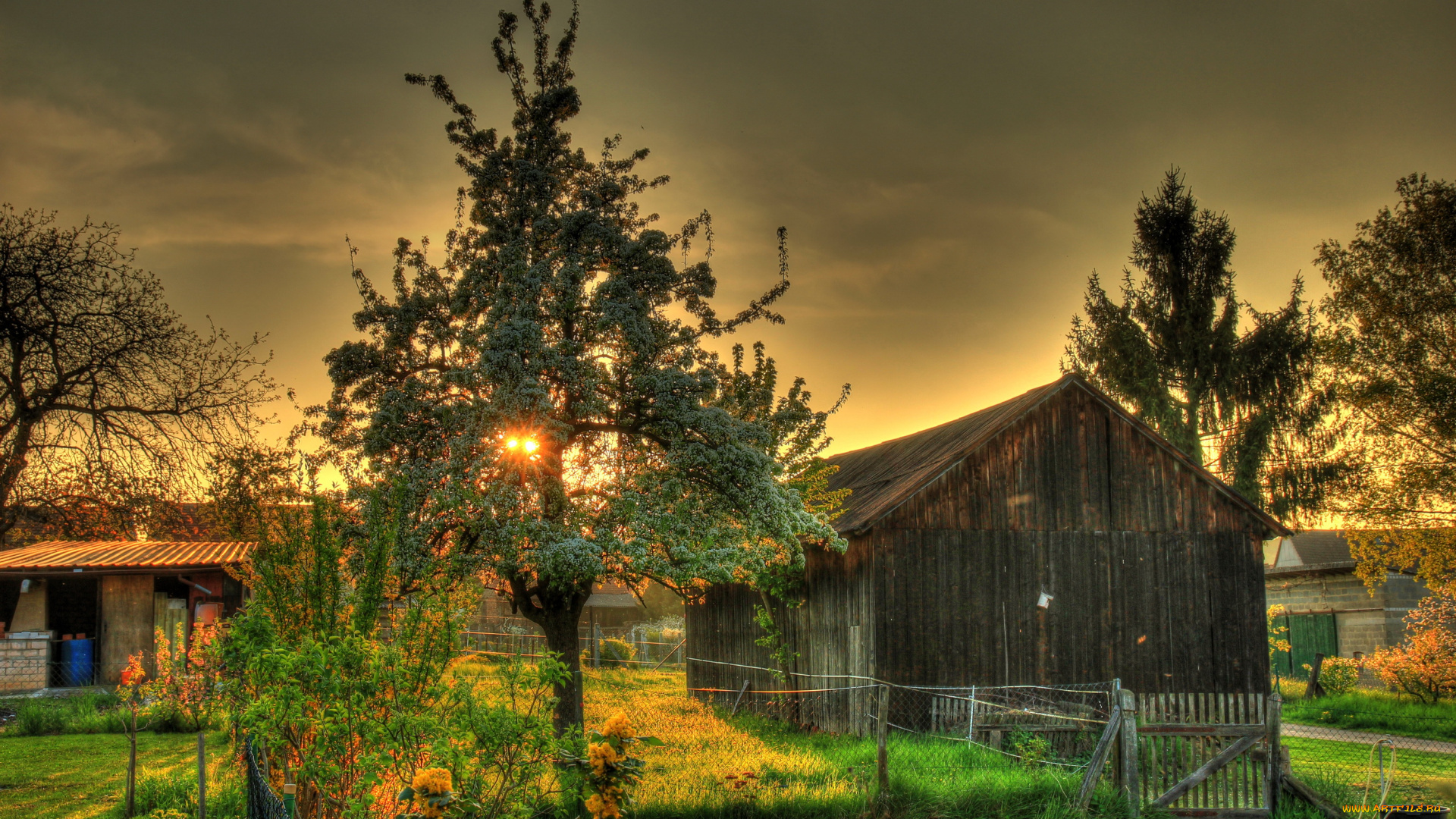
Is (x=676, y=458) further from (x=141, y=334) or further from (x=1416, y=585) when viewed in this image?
(x=1416, y=585)

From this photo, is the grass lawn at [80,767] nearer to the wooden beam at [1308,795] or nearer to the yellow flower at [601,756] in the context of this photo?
the yellow flower at [601,756]

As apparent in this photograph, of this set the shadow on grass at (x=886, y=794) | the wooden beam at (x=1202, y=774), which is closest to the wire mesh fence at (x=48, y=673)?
the shadow on grass at (x=886, y=794)

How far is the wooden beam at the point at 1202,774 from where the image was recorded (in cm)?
1002

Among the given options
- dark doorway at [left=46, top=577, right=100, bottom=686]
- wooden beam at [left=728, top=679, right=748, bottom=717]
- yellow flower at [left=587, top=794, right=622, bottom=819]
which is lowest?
wooden beam at [left=728, top=679, right=748, bottom=717]

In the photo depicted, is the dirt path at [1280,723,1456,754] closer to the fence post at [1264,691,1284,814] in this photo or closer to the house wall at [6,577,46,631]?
the fence post at [1264,691,1284,814]

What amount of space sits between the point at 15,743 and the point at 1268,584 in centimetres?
3412

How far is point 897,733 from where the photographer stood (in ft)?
48.0

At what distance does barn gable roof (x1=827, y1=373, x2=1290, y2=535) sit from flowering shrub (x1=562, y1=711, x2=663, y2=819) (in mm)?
9602

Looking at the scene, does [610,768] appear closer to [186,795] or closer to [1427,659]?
[186,795]

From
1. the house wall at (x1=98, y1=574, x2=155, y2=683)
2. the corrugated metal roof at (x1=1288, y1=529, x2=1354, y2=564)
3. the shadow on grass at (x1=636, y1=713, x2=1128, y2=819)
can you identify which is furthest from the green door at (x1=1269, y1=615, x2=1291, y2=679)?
the house wall at (x1=98, y1=574, x2=155, y2=683)

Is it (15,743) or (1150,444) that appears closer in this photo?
(15,743)

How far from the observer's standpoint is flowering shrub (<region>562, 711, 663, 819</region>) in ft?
19.7

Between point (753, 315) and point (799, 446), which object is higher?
point (753, 315)

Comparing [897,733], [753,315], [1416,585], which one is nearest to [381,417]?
[753,315]
